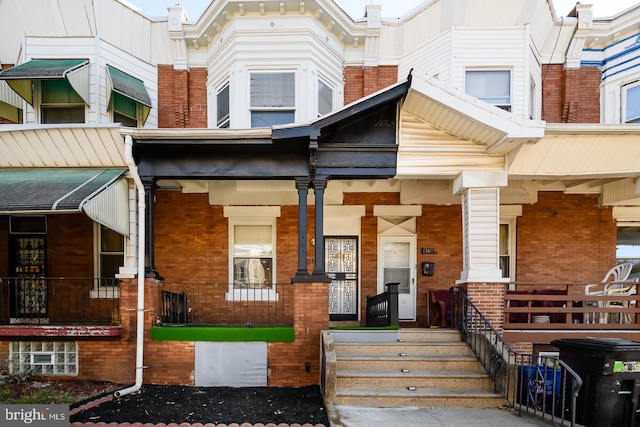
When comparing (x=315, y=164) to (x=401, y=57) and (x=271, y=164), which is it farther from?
(x=401, y=57)

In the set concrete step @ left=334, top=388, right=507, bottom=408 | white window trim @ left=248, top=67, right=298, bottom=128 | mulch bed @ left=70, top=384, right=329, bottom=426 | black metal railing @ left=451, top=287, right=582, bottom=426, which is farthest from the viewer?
white window trim @ left=248, top=67, right=298, bottom=128

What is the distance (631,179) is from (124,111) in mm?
11391

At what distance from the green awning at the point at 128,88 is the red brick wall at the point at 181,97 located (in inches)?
18.9

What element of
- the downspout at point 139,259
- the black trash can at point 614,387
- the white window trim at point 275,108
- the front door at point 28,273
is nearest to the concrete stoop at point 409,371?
the black trash can at point 614,387

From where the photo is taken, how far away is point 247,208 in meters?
9.77

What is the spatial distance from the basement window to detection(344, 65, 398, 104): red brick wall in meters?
7.97

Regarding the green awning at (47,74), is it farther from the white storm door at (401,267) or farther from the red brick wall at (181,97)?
the white storm door at (401,267)

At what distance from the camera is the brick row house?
23.5 feet

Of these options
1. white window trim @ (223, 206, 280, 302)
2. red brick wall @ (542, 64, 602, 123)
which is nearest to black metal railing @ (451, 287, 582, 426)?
white window trim @ (223, 206, 280, 302)

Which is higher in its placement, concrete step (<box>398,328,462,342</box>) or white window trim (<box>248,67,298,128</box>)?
white window trim (<box>248,67,298,128</box>)

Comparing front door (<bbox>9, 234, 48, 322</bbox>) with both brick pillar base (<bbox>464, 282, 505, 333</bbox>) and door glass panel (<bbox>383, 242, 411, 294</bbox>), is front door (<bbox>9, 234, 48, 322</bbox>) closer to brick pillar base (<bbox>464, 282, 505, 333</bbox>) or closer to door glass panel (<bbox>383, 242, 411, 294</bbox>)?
door glass panel (<bbox>383, 242, 411, 294</bbox>)

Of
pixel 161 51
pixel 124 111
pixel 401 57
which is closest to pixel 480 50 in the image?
→ pixel 401 57

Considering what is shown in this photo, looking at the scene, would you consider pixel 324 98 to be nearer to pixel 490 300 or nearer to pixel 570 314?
pixel 490 300

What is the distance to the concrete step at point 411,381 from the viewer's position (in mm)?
6207
